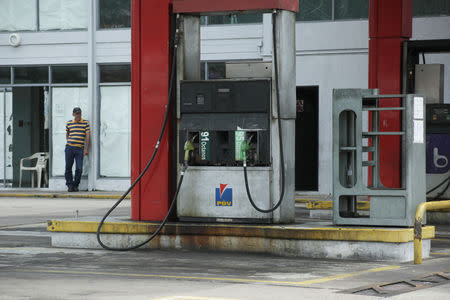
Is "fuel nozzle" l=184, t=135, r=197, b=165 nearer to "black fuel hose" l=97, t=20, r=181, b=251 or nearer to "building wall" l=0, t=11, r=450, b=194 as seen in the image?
"black fuel hose" l=97, t=20, r=181, b=251

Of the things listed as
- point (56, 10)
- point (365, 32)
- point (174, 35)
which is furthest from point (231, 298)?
point (56, 10)

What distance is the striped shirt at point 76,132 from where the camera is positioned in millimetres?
26875

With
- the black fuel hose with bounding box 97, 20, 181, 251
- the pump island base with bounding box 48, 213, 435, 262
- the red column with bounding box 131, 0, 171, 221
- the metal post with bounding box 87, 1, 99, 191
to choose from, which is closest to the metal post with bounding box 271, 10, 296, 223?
the pump island base with bounding box 48, 213, 435, 262

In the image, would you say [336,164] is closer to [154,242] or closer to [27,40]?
[154,242]

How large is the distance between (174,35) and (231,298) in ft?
17.5

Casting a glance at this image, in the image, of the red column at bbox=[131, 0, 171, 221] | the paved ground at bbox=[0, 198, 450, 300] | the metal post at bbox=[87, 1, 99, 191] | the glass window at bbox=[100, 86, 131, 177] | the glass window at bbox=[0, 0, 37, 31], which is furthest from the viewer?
the glass window at bbox=[0, 0, 37, 31]

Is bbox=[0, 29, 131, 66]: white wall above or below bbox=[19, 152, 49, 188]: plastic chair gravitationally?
above

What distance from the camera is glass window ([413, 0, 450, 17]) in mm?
24406

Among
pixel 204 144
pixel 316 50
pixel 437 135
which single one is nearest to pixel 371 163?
pixel 204 144

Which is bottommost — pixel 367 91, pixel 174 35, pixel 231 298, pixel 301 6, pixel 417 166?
pixel 231 298

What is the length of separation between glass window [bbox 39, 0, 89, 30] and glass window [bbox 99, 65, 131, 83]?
1.39 m

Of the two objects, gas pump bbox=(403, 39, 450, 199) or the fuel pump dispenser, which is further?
gas pump bbox=(403, 39, 450, 199)

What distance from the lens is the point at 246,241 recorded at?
12.0 meters

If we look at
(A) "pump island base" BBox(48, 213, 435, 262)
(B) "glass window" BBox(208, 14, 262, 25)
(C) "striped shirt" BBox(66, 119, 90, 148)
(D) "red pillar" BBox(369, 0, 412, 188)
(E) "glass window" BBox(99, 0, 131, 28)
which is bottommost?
(A) "pump island base" BBox(48, 213, 435, 262)
